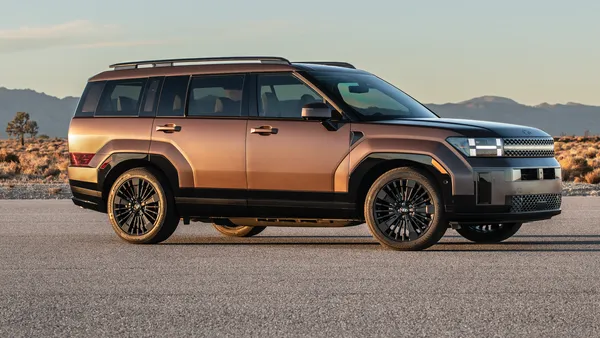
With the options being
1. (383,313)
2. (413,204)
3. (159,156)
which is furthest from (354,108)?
(383,313)

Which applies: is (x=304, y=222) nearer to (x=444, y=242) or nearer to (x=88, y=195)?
(x=444, y=242)

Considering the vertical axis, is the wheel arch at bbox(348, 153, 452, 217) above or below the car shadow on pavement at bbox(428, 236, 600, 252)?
above

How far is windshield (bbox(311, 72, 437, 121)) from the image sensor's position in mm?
11867

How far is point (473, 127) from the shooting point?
440 inches

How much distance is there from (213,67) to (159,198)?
5.38 feet

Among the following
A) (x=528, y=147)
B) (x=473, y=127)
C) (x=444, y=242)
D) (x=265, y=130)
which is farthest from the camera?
(x=444, y=242)

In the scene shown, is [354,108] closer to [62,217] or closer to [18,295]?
[18,295]

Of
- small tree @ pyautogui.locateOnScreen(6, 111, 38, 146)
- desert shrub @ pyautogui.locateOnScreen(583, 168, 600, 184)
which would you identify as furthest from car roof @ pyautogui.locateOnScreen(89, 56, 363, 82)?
small tree @ pyautogui.locateOnScreen(6, 111, 38, 146)

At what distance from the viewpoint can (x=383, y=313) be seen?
24.8 feet

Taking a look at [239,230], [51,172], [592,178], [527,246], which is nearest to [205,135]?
[239,230]

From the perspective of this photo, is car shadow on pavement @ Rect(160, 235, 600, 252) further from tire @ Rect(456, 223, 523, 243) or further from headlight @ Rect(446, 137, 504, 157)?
headlight @ Rect(446, 137, 504, 157)

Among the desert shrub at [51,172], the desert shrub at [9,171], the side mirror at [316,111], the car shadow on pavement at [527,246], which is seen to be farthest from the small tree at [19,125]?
the side mirror at [316,111]

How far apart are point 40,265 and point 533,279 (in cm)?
477

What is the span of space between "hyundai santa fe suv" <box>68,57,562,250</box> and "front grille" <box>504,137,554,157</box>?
0.01 metres
